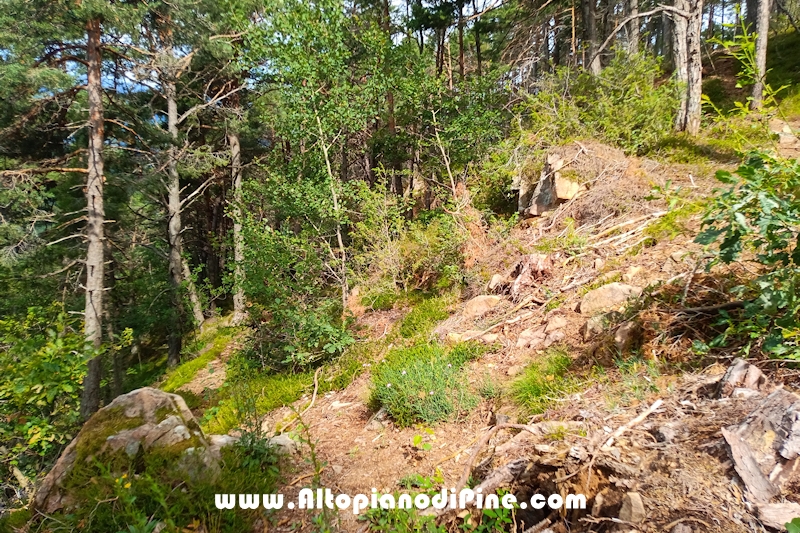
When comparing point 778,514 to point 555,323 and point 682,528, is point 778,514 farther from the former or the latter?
point 555,323

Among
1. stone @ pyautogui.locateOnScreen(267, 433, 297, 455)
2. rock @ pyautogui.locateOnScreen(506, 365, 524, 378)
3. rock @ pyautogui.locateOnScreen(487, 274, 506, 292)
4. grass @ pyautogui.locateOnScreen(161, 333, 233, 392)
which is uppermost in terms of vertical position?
rock @ pyautogui.locateOnScreen(487, 274, 506, 292)

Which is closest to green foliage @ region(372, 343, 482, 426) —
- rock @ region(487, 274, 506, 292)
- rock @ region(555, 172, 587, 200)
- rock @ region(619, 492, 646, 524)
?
rock @ region(487, 274, 506, 292)

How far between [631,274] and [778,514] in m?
3.17

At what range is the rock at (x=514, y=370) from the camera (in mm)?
4039

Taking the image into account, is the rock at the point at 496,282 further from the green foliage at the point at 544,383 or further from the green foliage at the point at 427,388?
the green foliage at the point at 544,383

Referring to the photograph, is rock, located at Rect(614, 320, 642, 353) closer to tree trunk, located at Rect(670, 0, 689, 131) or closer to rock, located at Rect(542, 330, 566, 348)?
rock, located at Rect(542, 330, 566, 348)

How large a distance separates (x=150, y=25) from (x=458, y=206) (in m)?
7.26

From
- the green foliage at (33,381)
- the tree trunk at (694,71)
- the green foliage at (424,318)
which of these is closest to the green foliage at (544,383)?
the green foliage at (424,318)

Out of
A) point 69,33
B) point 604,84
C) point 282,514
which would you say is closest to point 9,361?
point 282,514

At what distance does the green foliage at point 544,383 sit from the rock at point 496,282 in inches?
82.8

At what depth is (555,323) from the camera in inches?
173

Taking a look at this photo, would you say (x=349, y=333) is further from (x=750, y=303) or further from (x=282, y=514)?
(x=750, y=303)

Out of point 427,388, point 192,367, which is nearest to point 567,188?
point 427,388

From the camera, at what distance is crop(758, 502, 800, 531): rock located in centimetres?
137
